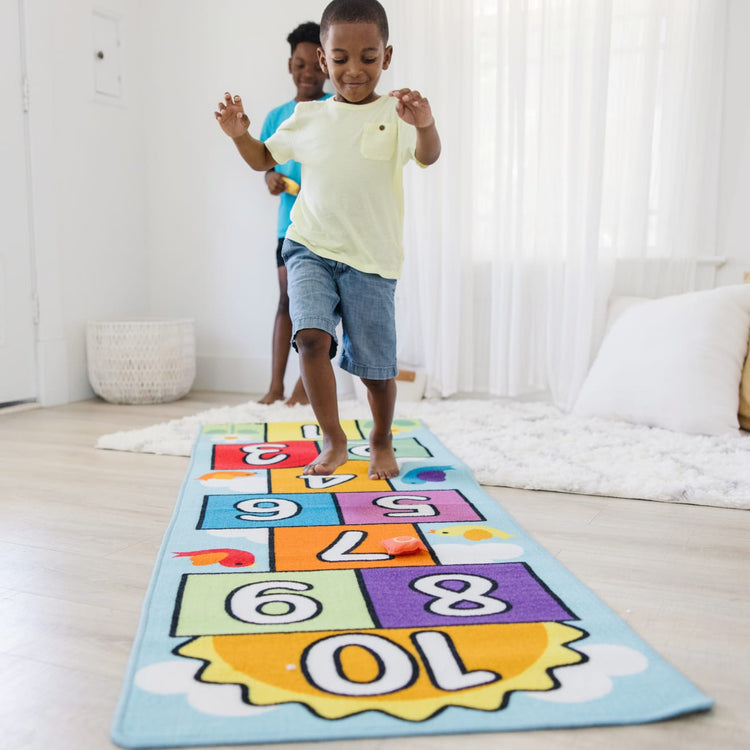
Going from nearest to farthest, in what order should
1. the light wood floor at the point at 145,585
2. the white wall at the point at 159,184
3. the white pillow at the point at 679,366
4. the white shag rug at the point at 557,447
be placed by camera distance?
the light wood floor at the point at 145,585, the white shag rug at the point at 557,447, the white pillow at the point at 679,366, the white wall at the point at 159,184

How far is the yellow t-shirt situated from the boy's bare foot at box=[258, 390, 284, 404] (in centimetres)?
117

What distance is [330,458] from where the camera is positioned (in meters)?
1.69

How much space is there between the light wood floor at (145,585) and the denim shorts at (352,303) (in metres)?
0.41

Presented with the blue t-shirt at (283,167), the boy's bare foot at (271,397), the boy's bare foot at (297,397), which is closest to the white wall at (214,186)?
the blue t-shirt at (283,167)

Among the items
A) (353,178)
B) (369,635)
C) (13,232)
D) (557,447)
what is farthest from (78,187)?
(369,635)

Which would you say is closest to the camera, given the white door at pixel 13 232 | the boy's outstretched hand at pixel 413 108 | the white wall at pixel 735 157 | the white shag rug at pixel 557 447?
the boy's outstretched hand at pixel 413 108

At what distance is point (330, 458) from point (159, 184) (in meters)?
2.06

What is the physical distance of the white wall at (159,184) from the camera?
9.43 feet

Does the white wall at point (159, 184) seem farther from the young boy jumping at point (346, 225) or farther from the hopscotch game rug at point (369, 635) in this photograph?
the hopscotch game rug at point (369, 635)

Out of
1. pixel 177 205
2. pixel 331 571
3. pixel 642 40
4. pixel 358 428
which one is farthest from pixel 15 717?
pixel 177 205

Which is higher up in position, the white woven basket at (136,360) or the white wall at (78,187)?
the white wall at (78,187)

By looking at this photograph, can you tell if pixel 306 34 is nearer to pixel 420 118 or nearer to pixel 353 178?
pixel 353 178

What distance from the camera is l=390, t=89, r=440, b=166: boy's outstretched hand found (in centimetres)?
152

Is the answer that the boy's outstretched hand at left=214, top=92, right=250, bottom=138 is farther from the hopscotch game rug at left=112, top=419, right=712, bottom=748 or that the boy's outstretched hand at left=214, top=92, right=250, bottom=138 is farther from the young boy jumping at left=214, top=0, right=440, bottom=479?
the hopscotch game rug at left=112, top=419, right=712, bottom=748
